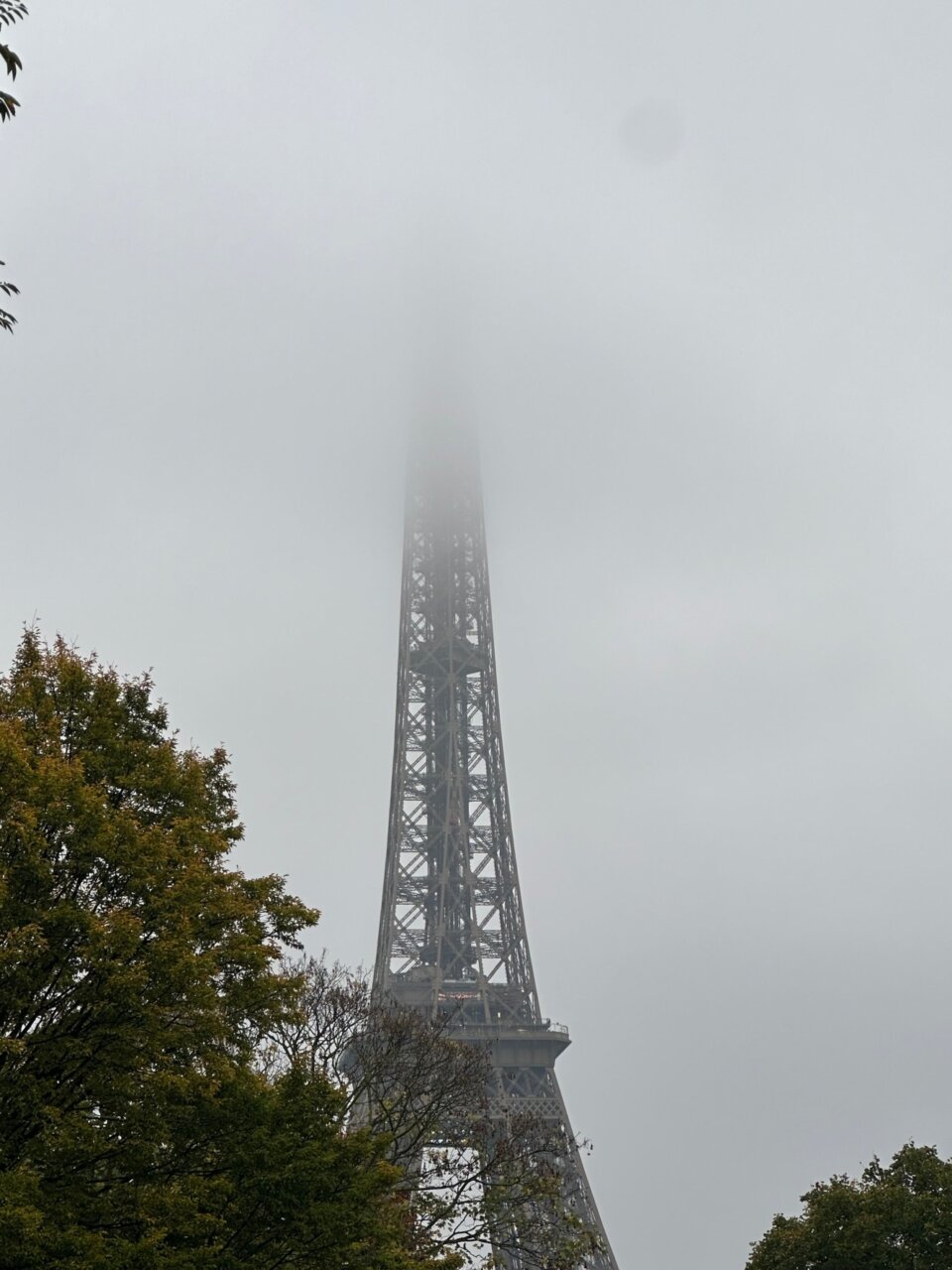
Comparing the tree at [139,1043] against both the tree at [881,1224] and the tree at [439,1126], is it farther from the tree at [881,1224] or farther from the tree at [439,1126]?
the tree at [881,1224]

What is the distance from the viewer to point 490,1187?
3150cm

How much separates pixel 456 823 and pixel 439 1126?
5844 centimetres

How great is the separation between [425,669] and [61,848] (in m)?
78.1

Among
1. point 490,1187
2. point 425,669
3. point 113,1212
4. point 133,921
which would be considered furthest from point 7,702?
point 425,669

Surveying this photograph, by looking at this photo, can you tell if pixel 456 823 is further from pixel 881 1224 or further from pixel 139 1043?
pixel 139 1043

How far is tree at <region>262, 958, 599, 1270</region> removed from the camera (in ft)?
98.3

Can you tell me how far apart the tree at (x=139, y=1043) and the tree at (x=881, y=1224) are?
2643 centimetres

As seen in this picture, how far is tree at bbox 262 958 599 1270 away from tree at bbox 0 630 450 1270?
6.96m

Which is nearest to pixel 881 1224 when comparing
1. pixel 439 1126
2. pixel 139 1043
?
pixel 439 1126

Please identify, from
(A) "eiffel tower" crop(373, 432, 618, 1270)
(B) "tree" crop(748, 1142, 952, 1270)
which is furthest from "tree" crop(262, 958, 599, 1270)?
(A) "eiffel tower" crop(373, 432, 618, 1270)

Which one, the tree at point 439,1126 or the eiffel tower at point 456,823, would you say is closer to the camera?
the tree at point 439,1126

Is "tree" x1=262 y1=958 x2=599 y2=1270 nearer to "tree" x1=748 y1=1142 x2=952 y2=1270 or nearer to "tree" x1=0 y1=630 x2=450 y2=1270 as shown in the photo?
"tree" x1=0 y1=630 x2=450 y2=1270

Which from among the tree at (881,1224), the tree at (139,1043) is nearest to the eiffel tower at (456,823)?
the tree at (881,1224)

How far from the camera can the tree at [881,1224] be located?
44062mm
